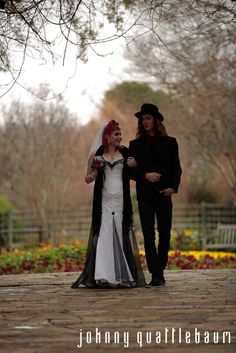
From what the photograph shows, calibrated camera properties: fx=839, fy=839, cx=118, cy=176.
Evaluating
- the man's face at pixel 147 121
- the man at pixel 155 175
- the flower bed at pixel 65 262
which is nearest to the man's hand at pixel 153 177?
the man at pixel 155 175

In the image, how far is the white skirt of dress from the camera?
32.8ft

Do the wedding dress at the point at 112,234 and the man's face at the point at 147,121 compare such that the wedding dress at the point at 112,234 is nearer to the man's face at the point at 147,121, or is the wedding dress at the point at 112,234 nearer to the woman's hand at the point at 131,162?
the woman's hand at the point at 131,162

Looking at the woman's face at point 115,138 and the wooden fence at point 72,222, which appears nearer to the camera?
the woman's face at point 115,138

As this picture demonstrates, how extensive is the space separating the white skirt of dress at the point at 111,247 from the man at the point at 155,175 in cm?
32

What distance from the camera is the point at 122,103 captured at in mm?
33000

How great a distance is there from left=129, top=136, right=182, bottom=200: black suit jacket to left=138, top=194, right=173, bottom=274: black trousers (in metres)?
0.11

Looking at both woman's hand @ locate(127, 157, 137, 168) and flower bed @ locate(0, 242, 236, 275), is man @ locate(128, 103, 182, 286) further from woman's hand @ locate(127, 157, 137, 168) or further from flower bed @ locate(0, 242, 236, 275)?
flower bed @ locate(0, 242, 236, 275)

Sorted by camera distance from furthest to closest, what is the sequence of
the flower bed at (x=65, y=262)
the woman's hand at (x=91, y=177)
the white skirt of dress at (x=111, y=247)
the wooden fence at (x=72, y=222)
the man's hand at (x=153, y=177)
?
the wooden fence at (x=72, y=222), the flower bed at (x=65, y=262), the woman's hand at (x=91, y=177), the white skirt of dress at (x=111, y=247), the man's hand at (x=153, y=177)

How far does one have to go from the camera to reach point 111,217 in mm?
10258

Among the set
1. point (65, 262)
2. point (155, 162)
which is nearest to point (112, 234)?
point (155, 162)

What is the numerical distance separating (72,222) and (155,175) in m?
23.1

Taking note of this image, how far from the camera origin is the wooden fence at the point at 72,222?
96.9 ft

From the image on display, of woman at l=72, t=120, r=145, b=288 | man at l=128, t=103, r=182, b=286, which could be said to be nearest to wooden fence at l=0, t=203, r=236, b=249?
woman at l=72, t=120, r=145, b=288

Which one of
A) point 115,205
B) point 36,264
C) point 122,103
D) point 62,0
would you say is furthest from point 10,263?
point 122,103
